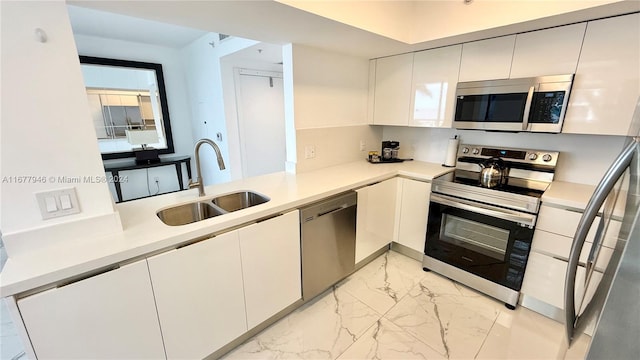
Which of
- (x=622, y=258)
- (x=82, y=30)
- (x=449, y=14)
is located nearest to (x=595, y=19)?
(x=449, y=14)

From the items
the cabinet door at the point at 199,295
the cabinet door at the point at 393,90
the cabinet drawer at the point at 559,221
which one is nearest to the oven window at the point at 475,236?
the cabinet drawer at the point at 559,221

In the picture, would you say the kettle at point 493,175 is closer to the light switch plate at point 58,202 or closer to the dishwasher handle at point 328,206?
the dishwasher handle at point 328,206

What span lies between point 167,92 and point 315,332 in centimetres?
398

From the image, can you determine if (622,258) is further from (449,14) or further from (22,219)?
(449,14)

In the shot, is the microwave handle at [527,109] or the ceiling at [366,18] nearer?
the ceiling at [366,18]

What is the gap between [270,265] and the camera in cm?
162

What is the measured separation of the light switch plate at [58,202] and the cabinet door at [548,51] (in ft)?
9.03

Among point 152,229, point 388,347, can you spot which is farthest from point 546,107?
point 152,229

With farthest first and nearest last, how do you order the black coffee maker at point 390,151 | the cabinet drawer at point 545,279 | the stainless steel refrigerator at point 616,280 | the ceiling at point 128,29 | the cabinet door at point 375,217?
1. the black coffee maker at point 390,151
2. the ceiling at point 128,29
3. the cabinet door at point 375,217
4. the cabinet drawer at point 545,279
5. the stainless steel refrigerator at point 616,280

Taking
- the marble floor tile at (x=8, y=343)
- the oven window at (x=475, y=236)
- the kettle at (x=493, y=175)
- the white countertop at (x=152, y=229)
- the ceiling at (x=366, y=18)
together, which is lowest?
the marble floor tile at (x=8, y=343)

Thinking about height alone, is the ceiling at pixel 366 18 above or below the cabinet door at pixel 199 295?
above

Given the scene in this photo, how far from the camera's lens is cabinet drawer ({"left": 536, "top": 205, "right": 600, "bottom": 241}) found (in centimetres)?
162

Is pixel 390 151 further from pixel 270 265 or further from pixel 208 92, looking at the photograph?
pixel 208 92

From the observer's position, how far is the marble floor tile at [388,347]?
1.58 metres
